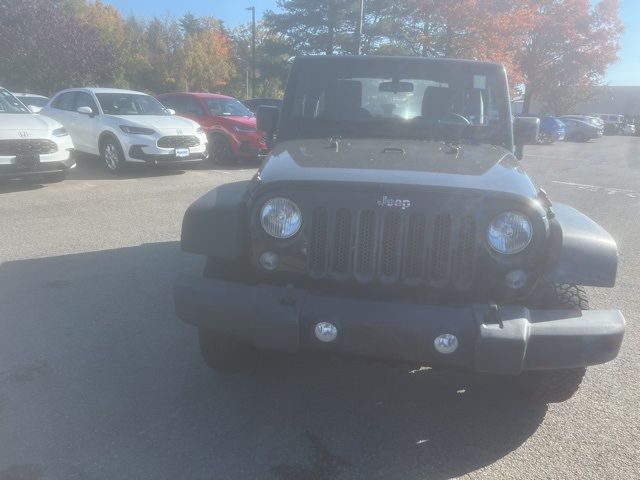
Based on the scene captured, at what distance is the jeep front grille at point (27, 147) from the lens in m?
8.51

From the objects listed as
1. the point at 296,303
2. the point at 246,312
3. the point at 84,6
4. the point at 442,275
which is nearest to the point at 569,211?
the point at 442,275

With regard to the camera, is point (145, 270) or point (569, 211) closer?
point (569, 211)

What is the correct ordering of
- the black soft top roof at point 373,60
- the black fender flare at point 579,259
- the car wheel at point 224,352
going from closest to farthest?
the black fender flare at point 579,259 < the car wheel at point 224,352 < the black soft top roof at point 373,60

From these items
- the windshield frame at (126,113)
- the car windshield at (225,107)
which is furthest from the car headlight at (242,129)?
the windshield frame at (126,113)

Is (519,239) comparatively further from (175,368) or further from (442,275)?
(175,368)

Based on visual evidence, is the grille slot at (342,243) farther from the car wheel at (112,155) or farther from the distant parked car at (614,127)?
the distant parked car at (614,127)

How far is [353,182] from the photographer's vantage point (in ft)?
9.18

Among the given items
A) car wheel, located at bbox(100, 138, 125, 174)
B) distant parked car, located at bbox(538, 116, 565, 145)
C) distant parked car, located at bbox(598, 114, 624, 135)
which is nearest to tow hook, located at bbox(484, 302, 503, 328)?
car wheel, located at bbox(100, 138, 125, 174)

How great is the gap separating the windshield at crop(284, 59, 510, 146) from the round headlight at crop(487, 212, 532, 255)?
1.52m

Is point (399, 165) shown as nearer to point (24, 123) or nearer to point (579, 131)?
point (24, 123)

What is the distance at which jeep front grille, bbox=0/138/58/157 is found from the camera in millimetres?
8508

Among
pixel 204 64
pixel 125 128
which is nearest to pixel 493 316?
pixel 125 128

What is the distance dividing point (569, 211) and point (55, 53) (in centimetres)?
2371

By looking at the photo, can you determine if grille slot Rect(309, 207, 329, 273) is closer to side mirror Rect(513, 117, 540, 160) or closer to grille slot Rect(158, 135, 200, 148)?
side mirror Rect(513, 117, 540, 160)
